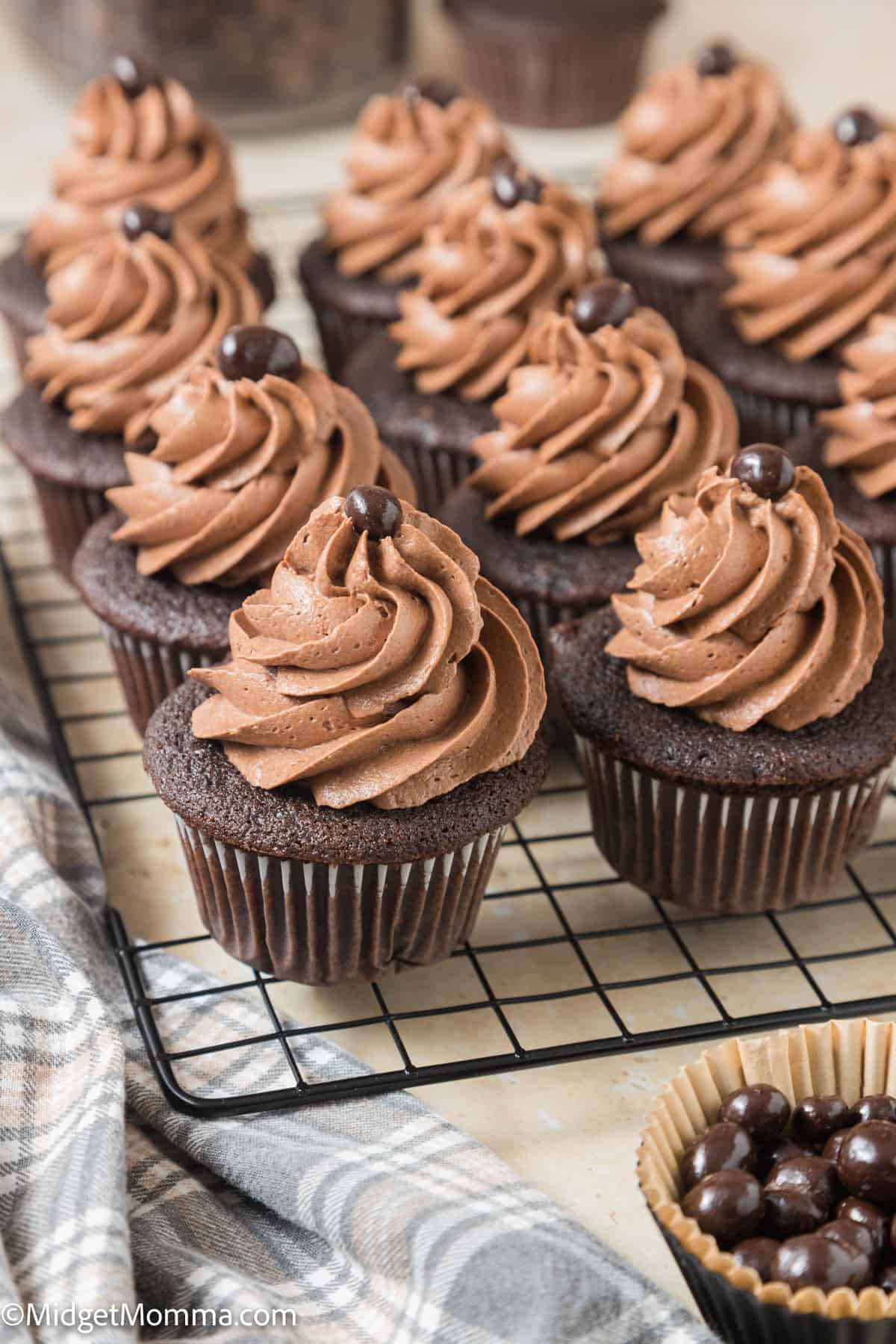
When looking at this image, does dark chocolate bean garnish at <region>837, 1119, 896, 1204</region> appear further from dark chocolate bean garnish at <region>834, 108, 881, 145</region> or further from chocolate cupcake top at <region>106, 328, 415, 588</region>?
dark chocolate bean garnish at <region>834, 108, 881, 145</region>

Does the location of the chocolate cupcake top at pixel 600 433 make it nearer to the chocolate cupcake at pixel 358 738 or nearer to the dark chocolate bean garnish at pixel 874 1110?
the chocolate cupcake at pixel 358 738

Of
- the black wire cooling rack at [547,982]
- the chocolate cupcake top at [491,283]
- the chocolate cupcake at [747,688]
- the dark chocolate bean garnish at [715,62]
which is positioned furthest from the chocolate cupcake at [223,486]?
the dark chocolate bean garnish at [715,62]

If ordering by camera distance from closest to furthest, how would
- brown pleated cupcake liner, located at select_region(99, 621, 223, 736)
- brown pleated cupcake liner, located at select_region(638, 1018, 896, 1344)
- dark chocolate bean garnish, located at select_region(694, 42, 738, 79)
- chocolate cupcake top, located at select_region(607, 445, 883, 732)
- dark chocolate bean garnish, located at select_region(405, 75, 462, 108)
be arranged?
brown pleated cupcake liner, located at select_region(638, 1018, 896, 1344)
chocolate cupcake top, located at select_region(607, 445, 883, 732)
brown pleated cupcake liner, located at select_region(99, 621, 223, 736)
dark chocolate bean garnish, located at select_region(405, 75, 462, 108)
dark chocolate bean garnish, located at select_region(694, 42, 738, 79)

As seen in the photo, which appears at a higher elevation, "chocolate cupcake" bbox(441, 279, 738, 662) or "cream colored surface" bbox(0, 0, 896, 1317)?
"chocolate cupcake" bbox(441, 279, 738, 662)

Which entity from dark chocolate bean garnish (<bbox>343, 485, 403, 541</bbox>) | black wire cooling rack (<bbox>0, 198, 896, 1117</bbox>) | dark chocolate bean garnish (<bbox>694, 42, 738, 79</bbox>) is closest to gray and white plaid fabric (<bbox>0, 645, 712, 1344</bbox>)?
black wire cooling rack (<bbox>0, 198, 896, 1117</bbox>)

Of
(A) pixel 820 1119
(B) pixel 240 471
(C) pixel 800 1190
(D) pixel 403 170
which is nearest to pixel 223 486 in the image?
(B) pixel 240 471

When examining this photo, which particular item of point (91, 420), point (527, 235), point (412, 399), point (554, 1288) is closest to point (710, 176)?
point (527, 235)

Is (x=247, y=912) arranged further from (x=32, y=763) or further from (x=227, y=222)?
(x=227, y=222)
